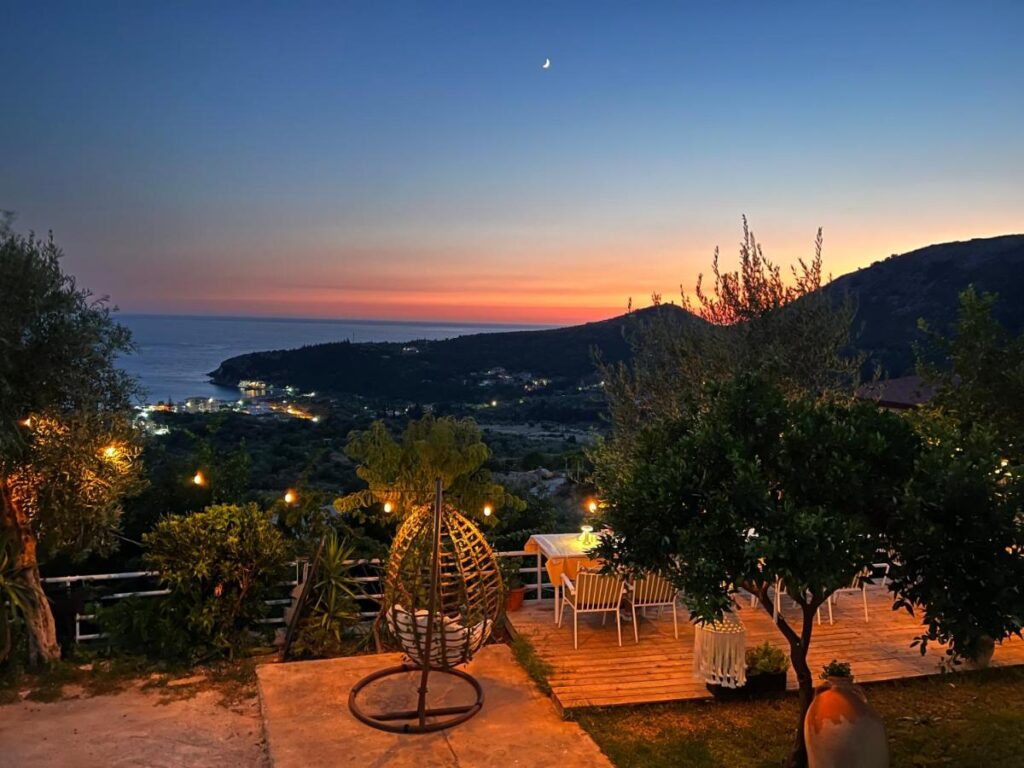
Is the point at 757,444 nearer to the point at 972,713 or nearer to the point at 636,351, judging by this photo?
the point at 972,713

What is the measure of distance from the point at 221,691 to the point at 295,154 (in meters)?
13.7

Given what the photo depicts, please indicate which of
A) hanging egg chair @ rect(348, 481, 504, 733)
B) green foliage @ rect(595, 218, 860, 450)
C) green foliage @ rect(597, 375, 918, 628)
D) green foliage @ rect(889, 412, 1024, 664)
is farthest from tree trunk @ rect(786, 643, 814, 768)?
green foliage @ rect(595, 218, 860, 450)

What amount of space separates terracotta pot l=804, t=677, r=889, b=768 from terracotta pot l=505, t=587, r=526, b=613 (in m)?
3.80

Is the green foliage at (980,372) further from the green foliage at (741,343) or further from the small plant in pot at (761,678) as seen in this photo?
the small plant in pot at (761,678)

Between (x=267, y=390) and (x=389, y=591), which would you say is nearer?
(x=389, y=591)

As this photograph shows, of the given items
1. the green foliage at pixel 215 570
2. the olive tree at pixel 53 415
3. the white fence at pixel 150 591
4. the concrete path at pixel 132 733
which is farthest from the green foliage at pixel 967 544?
Answer: the olive tree at pixel 53 415

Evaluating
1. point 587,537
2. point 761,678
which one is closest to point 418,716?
point 587,537

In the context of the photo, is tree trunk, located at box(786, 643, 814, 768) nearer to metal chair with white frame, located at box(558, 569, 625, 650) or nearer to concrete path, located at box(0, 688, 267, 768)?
metal chair with white frame, located at box(558, 569, 625, 650)

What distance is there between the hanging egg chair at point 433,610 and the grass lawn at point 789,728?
0.99 metres

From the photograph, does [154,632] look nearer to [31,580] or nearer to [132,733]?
[31,580]

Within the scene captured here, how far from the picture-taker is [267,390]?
3184cm

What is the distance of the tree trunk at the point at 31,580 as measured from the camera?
587 centimetres

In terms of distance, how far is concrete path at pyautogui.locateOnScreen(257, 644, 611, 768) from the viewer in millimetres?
4562

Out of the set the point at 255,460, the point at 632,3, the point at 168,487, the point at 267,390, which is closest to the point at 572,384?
the point at 267,390
